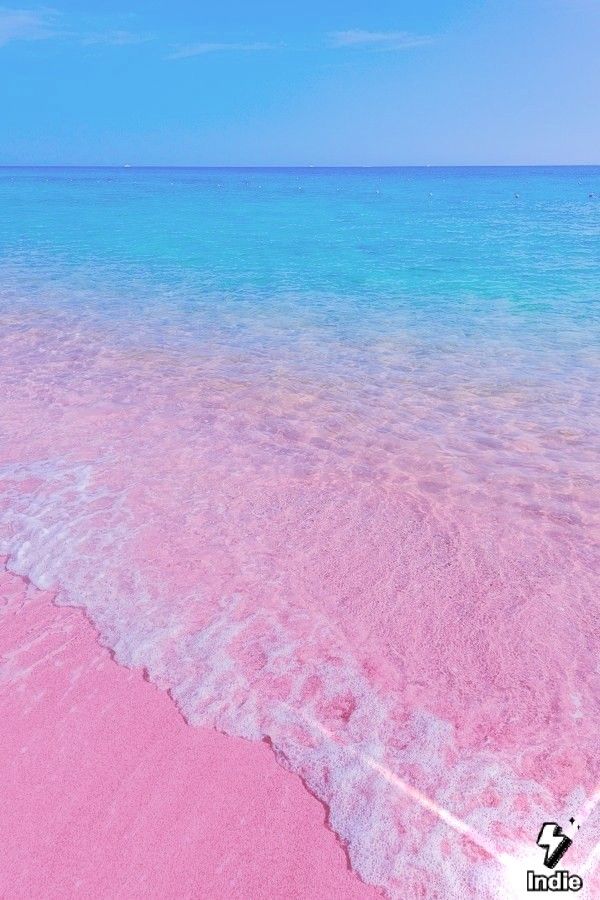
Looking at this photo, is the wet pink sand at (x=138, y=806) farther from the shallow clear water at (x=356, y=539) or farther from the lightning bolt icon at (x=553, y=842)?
the lightning bolt icon at (x=553, y=842)

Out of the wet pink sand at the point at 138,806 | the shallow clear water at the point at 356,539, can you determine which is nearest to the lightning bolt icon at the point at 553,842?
the shallow clear water at the point at 356,539

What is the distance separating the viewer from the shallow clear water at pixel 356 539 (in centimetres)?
316

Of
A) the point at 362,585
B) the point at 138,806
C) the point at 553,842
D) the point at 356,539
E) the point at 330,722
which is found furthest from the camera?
the point at 356,539

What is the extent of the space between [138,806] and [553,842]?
1.94m

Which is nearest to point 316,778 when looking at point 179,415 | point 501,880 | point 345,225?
point 501,880

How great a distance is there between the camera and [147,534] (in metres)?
5.19

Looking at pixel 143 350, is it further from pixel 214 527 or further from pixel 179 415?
pixel 214 527

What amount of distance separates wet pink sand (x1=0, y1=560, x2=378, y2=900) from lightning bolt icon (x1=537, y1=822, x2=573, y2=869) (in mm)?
819

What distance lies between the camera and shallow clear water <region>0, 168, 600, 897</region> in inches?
124

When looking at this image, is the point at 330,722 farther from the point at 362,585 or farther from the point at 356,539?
the point at 356,539

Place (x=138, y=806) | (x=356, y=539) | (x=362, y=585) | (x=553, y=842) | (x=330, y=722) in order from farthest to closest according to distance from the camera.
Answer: (x=356, y=539) → (x=362, y=585) → (x=330, y=722) → (x=138, y=806) → (x=553, y=842)

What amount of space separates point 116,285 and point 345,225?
63.5ft

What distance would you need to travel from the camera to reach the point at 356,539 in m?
5.19

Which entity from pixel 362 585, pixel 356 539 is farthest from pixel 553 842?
pixel 356 539
